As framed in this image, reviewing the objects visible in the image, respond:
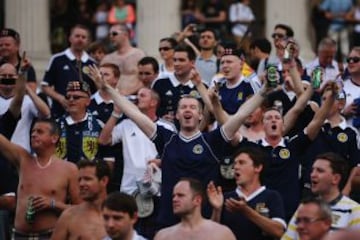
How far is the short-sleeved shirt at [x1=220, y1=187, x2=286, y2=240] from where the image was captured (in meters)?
14.3

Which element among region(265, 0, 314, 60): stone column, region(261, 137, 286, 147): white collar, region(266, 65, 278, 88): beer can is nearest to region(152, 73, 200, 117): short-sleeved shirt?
region(261, 137, 286, 147): white collar

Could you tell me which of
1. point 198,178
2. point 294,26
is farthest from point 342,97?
point 294,26

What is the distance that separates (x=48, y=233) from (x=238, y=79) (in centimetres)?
321

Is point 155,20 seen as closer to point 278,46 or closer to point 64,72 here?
point 64,72

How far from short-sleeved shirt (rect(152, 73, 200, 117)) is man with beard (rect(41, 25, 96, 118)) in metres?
1.36

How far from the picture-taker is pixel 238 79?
17.6m

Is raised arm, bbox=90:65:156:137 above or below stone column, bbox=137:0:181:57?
below

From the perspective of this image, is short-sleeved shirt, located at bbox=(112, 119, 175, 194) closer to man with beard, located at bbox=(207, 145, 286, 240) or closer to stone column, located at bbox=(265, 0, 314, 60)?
man with beard, located at bbox=(207, 145, 286, 240)

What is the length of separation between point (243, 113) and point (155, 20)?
12872 millimetres

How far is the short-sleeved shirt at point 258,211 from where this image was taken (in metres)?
14.3

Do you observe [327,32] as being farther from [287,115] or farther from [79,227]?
[79,227]

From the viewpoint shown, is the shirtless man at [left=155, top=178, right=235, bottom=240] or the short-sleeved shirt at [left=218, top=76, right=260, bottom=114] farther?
the short-sleeved shirt at [left=218, top=76, right=260, bottom=114]

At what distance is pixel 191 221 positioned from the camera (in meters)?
13.6

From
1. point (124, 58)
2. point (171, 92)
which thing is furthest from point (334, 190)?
point (124, 58)
